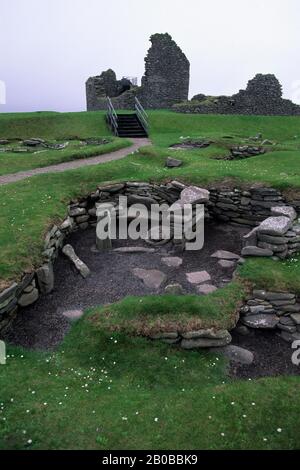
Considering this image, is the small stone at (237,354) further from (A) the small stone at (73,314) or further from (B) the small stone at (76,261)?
(B) the small stone at (76,261)

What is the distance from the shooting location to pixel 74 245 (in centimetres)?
1541

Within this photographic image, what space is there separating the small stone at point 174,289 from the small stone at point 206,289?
727 millimetres

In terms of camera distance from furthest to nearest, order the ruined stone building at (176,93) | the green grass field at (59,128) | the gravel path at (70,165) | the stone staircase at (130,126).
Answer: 1. the ruined stone building at (176,93)
2. the stone staircase at (130,126)
3. the green grass field at (59,128)
4. the gravel path at (70,165)

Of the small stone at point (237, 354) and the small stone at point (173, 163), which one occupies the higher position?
the small stone at point (173, 163)

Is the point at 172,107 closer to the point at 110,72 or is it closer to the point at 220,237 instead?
the point at 110,72

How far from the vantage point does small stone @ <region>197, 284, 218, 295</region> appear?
12.0 metres

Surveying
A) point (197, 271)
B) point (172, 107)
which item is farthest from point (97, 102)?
point (197, 271)

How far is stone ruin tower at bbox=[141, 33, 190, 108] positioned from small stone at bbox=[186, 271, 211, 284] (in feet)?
129

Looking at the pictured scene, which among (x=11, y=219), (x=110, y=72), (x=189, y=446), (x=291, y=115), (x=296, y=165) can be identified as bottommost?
(x=189, y=446)

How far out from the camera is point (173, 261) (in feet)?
46.5

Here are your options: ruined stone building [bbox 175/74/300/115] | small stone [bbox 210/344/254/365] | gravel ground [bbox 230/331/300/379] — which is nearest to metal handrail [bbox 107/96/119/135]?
ruined stone building [bbox 175/74/300/115]

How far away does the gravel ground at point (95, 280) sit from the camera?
35.4 ft

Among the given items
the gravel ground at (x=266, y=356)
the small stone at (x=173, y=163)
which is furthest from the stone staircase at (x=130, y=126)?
the gravel ground at (x=266, y=356)

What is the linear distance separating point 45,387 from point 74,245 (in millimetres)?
7685
